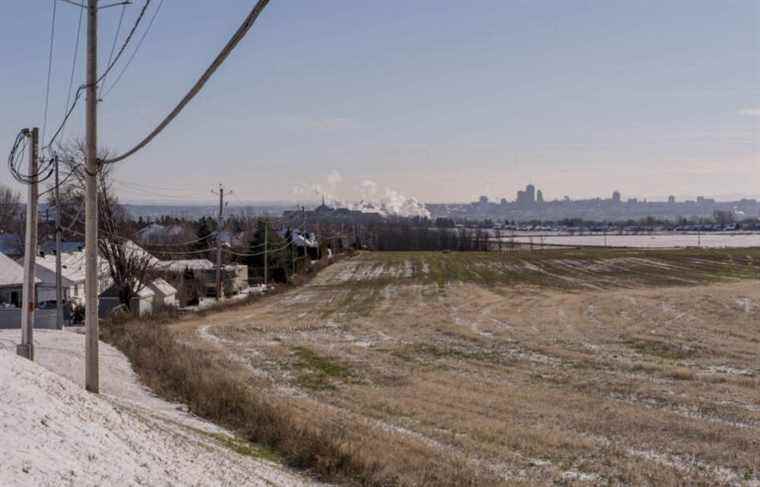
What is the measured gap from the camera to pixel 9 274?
45406 millimetres

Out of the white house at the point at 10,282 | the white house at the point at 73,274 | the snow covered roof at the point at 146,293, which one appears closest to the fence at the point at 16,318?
the white house at the point at 10,282

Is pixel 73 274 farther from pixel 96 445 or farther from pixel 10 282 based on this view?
pixel 96 445

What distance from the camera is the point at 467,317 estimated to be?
153 feet

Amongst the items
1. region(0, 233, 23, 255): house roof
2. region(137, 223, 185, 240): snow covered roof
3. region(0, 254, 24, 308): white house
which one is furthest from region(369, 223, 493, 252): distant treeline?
region(0, 254, 24, 308): white house

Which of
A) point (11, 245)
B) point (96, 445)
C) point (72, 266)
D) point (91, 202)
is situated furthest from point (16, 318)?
point (11, 245)

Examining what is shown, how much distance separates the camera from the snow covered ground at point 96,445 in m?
7.97

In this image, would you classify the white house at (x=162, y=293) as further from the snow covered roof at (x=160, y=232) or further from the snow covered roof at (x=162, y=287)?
the snow covered roof at (x=160, y=232)

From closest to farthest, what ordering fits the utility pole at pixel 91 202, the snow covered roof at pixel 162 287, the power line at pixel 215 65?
the power line at pixel 215 65 → the utility pole at pixel 91 202 → the snow covered roof at pixel 162 287

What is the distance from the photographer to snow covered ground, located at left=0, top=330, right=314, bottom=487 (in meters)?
7.97

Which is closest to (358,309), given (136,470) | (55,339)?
(55,339)

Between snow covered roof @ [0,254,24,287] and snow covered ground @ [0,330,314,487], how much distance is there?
3383cm

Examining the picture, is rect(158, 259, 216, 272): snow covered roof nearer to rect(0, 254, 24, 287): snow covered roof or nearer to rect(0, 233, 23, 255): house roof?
rect(0, 233, 23, 255): house roof

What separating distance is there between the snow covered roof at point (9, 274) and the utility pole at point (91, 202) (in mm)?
33303

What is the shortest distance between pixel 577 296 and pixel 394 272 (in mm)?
34294
